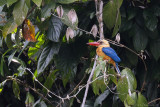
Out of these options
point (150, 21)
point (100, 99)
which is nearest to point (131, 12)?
point (150, 21)

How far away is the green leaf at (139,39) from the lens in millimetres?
2855

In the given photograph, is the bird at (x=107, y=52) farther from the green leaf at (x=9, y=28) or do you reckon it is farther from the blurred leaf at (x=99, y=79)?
the green leaf at (x=9, y=28)

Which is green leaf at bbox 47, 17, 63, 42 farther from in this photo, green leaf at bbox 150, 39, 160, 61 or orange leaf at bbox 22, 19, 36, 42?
green leaf at bbox 150, 39, 160, 61

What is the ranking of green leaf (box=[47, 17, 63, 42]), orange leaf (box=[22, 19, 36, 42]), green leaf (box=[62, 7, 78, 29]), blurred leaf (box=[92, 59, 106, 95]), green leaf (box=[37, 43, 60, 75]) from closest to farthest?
blurred leaf (box=[92, 59, 106, 95]), green leaf (box=[62, 7, 78, 29]), orange leaf (box=[22, 19, 36, 42]), green leaf (box=[47, 17, 63, 42]), green leaf (box=[37, 43, 60, 75])

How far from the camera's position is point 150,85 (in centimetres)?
319

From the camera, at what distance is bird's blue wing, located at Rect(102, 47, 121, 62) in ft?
9.35

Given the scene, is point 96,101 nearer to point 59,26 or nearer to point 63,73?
point 63,73

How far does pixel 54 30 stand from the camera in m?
2.67

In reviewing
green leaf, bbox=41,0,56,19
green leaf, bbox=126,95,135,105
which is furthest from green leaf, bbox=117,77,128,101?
green leaf, bbox=41,0,56,19

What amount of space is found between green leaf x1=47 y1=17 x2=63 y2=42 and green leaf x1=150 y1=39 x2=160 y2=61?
92 cm

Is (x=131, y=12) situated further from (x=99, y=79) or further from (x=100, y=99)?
(x=99, y=79)

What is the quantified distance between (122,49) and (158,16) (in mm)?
493

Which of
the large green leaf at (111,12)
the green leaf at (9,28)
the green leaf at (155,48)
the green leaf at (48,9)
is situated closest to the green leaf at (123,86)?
the large green leaf at (111,12)

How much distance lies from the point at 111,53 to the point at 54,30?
2.04 ft
